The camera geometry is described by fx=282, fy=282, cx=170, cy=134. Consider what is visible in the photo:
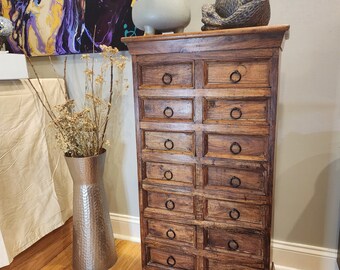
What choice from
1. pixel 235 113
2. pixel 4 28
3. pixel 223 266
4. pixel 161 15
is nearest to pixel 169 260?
pixel 223 266

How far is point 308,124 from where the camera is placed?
4.71ft

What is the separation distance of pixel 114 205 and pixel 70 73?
3.15 ft

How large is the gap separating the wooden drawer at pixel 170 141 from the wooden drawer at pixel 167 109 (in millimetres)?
69

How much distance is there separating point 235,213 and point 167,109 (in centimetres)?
54

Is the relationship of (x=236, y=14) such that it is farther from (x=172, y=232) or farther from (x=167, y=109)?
(x=172, y=232)

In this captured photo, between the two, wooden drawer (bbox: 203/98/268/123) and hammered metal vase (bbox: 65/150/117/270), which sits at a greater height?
wooden drawer (bbox: 203/98/268/123)

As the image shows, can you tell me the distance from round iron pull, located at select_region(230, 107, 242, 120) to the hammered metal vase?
0.79 meters

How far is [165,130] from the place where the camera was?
49.3 inches

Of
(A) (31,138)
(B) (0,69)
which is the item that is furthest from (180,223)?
(B) (0,69)

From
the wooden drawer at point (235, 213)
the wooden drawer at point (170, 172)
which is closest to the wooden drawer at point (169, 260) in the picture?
the wooden drawer at point (235, 213)

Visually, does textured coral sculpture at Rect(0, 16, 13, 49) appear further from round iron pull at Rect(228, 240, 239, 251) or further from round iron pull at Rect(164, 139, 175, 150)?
round iron pull at Rect(228, 240, 239, 251)

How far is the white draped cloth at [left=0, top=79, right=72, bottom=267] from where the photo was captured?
140cm

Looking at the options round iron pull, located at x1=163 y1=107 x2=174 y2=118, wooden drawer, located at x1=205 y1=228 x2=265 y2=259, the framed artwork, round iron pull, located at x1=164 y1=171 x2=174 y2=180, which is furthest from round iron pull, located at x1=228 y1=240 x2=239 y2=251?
the framed artwork

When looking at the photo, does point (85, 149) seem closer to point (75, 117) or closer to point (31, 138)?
point (75, 117)
